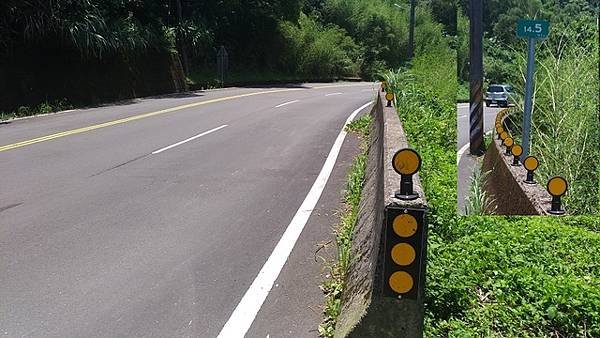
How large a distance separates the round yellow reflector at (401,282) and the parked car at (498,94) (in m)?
1.01

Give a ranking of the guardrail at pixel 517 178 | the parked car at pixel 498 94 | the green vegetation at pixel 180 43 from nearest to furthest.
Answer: the parked car at pixel 498 94 < the guardrail at pixel 517 178 < the green vegetation at pixel 180 43

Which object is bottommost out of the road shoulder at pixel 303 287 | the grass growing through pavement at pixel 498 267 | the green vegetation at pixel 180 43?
the road shoulder at pixel 303 287

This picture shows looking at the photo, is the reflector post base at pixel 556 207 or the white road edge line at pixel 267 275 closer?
the reflector post base at pixel 556 207

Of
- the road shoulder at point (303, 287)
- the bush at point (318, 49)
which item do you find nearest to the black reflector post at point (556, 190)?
the road shoulder at point (303, 287)

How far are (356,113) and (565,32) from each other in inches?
565

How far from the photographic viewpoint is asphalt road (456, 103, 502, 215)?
3448mm

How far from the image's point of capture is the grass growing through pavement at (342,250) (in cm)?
421

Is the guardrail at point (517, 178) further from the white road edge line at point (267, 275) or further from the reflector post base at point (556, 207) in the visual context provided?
the white road edge line at point (267, 275)

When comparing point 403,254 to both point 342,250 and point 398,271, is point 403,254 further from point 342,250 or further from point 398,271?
point 342,250

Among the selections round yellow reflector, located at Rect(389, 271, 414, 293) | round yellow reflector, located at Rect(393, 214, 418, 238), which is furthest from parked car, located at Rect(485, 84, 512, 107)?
round yellow reflector, located at Rect(389, 271, 414, 293)

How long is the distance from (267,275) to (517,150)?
2305 millimetres

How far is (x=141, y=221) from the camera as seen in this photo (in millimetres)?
6520

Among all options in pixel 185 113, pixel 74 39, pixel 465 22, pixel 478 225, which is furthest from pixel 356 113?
pixel 465 22

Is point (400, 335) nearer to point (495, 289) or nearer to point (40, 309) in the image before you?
point (495, 289)
